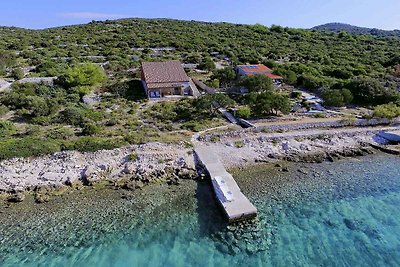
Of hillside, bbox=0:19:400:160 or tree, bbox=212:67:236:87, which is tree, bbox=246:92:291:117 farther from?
tree, bbox=212:67:236:87

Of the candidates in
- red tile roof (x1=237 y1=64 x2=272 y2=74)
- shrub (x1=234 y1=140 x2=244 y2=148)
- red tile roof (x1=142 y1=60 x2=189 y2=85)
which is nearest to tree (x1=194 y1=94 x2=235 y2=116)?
shrub (x1=234 y1=140 x2=244 y2=148)

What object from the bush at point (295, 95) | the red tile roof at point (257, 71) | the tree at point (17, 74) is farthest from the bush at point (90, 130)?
the bush at point (295, 95)

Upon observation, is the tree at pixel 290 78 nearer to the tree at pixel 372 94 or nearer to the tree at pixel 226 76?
the tree at pixel 226 76

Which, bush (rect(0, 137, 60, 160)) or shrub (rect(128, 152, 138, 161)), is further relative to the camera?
shrub (rect(128, 152, 138, 161))

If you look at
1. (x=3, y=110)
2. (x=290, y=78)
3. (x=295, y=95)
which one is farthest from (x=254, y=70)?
(x=3, y=110)

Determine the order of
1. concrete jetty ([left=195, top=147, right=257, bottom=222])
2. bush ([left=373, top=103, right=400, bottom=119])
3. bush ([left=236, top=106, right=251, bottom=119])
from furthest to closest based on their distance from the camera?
bush ([left=236, top=106, right=251, bottom=119])
bush ([left=373, top=103, right=400, bottom=119])
concrete jetty ([left=195, top=147, right=257, bottom=222])

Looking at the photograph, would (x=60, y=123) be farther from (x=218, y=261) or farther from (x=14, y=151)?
(x=218, y=261)
